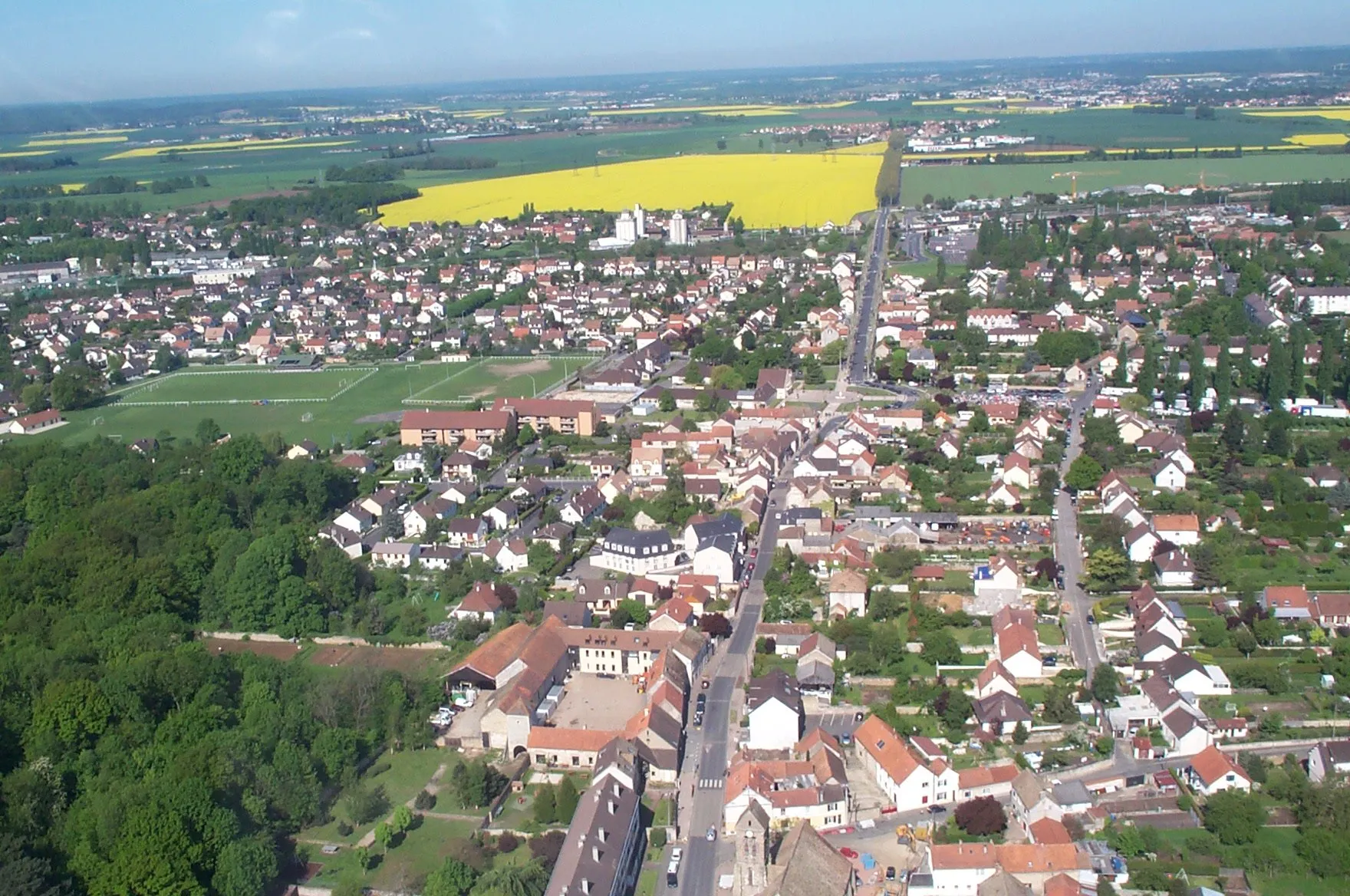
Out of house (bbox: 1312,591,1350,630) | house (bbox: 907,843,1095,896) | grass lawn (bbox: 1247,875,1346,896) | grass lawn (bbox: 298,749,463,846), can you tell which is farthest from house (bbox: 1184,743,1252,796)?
grass lawn (bbox: 298,749,463,846)

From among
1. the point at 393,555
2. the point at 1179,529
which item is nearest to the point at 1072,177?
the point at 1179,529

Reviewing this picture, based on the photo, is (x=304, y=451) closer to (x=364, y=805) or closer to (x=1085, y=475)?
(x=364, y=805)

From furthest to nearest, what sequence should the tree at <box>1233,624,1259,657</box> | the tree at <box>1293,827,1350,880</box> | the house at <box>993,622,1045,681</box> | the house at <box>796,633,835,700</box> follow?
the tree at <box>1233,624,1259,657</box>
the house at <box>993,622,1045,681</box>
the house at <box>796,633,835,700</box>
the tree at <box>1293,827,1350,880</box>

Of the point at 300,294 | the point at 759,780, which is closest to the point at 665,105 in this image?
the point at 300,294

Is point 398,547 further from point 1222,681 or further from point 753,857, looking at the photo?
point 1222,681

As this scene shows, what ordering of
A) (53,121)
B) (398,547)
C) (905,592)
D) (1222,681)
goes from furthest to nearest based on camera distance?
(53,121)
(398,547)
(905,592)
(1222,681)

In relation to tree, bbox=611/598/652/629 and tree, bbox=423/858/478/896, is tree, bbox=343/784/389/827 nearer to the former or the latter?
tree, bbox=423/858/478/896
